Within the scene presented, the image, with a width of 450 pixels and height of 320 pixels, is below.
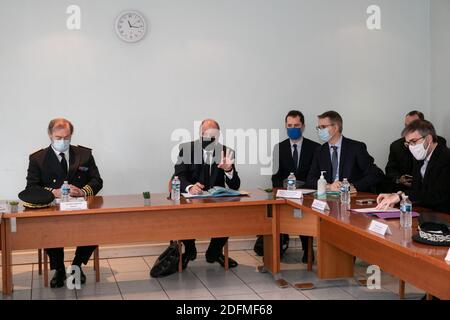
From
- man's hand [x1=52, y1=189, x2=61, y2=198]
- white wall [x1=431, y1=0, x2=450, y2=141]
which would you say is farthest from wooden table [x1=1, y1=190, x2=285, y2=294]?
white wall [x1=431, y1=0, x2=450, y2=141]

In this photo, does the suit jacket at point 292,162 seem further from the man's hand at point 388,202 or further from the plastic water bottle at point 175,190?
the man's hand at point 388,202

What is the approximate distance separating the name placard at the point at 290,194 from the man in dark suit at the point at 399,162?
5.78 feet

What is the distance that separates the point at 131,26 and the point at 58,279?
2.48 meters

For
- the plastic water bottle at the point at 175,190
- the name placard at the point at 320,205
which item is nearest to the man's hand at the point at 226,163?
the plastic water bottle at the point at 175,190

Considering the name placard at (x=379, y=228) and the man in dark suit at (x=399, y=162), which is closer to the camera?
the name placard at (x=379, y=228)

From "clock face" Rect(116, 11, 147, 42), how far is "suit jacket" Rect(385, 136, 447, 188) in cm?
287

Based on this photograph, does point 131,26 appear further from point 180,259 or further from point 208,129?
point 180,259

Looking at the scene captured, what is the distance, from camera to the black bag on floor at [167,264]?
4.72m

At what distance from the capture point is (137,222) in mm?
4160

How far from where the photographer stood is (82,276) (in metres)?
4.61

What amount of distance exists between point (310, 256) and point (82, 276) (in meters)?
1.94

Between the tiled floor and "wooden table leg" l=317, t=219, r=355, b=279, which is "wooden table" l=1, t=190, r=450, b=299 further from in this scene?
the tiled floor

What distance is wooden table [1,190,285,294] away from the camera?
3.95 metres

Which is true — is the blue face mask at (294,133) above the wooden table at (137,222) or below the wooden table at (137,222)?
above
